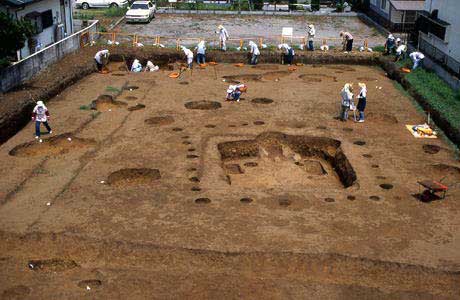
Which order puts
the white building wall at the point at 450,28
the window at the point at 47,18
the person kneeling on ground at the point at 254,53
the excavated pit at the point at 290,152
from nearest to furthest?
the excavated pit at the point at 290,152
the white building wall at the point at 450,28
the person kneeling on ground at the point at 254,53
the window at the point at 47,18

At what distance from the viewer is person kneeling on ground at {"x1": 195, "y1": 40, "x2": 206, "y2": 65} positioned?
34.5 metres

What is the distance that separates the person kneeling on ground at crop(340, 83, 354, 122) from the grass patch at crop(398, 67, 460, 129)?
13.0 ft

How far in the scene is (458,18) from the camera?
1192 inches

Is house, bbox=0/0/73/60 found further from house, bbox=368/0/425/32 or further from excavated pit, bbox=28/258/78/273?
house, bbox=368/0/425/32

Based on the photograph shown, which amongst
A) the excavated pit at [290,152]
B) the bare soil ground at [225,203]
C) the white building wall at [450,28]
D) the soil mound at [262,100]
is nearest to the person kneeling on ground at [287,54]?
the bare soil ground at [225,203]

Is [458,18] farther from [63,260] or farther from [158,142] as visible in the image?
[63,260]

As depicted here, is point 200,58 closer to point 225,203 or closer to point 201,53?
point 201,53

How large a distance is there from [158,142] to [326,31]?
25.9 metres

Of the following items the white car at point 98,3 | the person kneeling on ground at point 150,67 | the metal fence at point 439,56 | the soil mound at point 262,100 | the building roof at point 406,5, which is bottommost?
the soil mound at point 262,100

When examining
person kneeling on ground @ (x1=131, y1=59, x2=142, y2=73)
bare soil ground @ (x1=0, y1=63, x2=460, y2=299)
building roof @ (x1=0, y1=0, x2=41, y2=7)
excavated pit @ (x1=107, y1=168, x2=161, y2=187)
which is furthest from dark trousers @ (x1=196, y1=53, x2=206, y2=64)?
excavated pit @ (x1=107, y1=168, x2=161, y2=187)

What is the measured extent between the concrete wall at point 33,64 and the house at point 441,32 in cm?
2112

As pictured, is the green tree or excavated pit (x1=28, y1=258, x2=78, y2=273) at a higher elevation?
the green tree

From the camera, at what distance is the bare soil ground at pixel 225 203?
13.9 meters

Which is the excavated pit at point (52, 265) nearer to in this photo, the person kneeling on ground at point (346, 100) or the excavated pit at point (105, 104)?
the excavated pit at point (105, 104)
